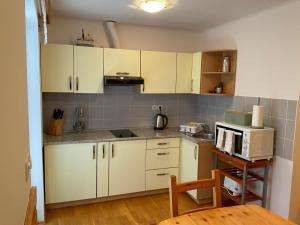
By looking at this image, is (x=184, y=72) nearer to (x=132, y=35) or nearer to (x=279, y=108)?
(x=132, y=35)

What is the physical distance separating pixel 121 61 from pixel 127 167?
4.63 ft

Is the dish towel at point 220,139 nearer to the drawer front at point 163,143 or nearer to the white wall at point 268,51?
the white wall at point 268,51

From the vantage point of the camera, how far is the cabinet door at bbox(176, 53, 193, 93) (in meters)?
3.66

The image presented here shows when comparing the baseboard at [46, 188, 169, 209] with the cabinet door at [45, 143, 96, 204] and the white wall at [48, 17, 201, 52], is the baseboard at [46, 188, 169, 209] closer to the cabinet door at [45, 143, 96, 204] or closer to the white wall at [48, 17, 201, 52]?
the cabinet door at [45, 143, 96, 204]

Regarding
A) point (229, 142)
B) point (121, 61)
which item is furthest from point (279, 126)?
point (121, 61)

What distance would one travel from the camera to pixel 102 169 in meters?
3.17

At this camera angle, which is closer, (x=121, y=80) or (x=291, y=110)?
(x=291, y=110)

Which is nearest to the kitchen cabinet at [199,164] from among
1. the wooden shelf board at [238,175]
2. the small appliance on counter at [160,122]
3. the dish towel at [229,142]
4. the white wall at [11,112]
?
the wooden shelf board at [238,175]

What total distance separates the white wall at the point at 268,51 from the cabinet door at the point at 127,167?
153cm

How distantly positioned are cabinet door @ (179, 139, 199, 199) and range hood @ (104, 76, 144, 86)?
1.05m

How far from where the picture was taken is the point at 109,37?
137 inches

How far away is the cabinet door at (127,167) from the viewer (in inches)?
126

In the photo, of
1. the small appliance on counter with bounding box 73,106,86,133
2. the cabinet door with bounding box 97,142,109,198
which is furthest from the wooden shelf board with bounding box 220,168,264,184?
the small appliance on counter with bounding box 73,106,86,133

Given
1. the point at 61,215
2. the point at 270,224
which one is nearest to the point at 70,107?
the point at 61,215
